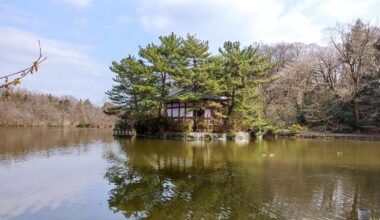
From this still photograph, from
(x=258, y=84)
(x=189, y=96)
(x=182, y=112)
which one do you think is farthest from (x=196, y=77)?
(x=258, y=84)

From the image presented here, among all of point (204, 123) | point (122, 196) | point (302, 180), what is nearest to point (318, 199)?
point (302, 180)

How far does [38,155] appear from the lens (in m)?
15.1

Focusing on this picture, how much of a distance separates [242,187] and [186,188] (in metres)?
1.52

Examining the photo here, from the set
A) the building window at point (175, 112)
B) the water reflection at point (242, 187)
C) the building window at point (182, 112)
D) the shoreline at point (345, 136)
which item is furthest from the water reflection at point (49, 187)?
the shoreline at point (345, 136)

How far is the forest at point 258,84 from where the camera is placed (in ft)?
79.8

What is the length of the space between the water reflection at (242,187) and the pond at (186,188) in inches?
0.8

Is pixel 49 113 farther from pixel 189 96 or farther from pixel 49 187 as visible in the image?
pixel 49 187

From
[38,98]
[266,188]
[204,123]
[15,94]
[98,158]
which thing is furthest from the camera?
[38,98]

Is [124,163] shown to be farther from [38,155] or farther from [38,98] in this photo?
[38,98]

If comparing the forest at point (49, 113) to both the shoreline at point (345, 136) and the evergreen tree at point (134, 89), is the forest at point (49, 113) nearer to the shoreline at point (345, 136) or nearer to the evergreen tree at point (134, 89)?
the evergreen tree at point (134, 89)

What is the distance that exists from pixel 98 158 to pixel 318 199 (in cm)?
1002

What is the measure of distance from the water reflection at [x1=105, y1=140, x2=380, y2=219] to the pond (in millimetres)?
20

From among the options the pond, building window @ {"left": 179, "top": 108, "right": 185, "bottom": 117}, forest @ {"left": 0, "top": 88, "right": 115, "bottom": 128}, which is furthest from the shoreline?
forest @ {"left": 0, "top": 88, "right": 115, "bottom": 128}

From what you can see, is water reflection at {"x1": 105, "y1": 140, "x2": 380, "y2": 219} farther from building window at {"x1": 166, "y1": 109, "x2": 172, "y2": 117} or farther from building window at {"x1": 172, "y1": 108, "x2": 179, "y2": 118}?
building window at {"x1": 166, "y1": 109, "x2": 172, "y2": 117}
